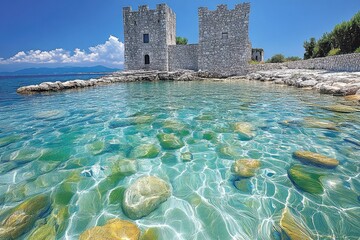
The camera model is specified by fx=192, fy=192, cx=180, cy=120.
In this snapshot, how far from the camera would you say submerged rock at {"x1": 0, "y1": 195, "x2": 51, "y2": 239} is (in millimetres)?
2010

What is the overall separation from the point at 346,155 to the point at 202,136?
2.70 m

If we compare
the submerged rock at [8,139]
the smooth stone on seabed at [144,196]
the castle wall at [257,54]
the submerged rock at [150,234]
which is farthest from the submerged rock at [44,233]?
the castle wall at [257,54]

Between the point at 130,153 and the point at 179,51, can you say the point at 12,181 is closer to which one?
the point at 130,153

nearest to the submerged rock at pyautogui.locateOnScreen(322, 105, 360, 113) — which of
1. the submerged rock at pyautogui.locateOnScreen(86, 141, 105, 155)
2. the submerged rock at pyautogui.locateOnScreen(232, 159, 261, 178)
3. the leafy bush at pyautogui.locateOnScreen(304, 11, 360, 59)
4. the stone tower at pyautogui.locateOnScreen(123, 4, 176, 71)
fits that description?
the submerged rock at pyautogui.locateOnScreen(232, 159, 261, 178)

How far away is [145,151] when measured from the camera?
380cm

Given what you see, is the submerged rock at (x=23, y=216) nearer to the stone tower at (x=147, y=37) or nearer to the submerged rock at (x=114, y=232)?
the submerged rock at (x=114, y=232)

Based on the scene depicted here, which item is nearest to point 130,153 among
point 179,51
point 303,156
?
point 303,156

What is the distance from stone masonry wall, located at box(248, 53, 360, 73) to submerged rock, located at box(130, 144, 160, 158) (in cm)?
1541

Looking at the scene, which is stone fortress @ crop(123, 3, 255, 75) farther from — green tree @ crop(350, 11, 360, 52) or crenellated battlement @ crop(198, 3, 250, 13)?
green tree @ crop(350, 11, 360, 52)

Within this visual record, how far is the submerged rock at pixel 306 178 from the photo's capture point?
258cm

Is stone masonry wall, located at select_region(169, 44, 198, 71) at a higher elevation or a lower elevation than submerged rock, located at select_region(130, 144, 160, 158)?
higher

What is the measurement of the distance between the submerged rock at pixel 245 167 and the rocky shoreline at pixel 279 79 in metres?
8.54

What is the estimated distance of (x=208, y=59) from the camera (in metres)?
22.8

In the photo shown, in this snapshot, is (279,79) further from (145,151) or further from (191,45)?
(145,151)
